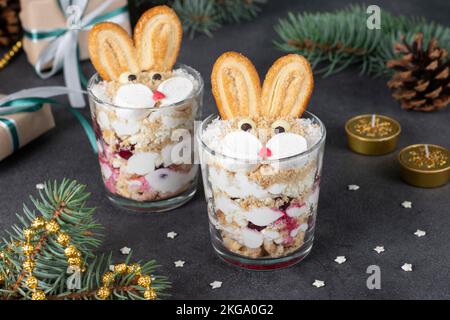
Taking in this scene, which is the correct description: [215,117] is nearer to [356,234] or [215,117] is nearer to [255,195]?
[255,195]

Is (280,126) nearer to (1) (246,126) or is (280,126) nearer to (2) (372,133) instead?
(1) (246,126)

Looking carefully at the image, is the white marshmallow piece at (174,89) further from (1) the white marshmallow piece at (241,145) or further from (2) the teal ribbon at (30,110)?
(2) the teal ribbon at (30,110)

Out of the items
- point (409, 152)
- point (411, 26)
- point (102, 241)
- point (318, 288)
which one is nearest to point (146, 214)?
point (102, 241)

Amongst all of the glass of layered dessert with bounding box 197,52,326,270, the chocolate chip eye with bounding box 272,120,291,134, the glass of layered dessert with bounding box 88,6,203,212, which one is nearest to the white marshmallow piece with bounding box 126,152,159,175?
the glass of layered dessert with bounding box 88,6,203,212

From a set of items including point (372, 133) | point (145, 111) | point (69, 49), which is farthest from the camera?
point (69, 49)

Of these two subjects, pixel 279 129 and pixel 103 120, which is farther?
pixel 103 120

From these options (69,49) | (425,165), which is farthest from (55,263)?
(69,49)
